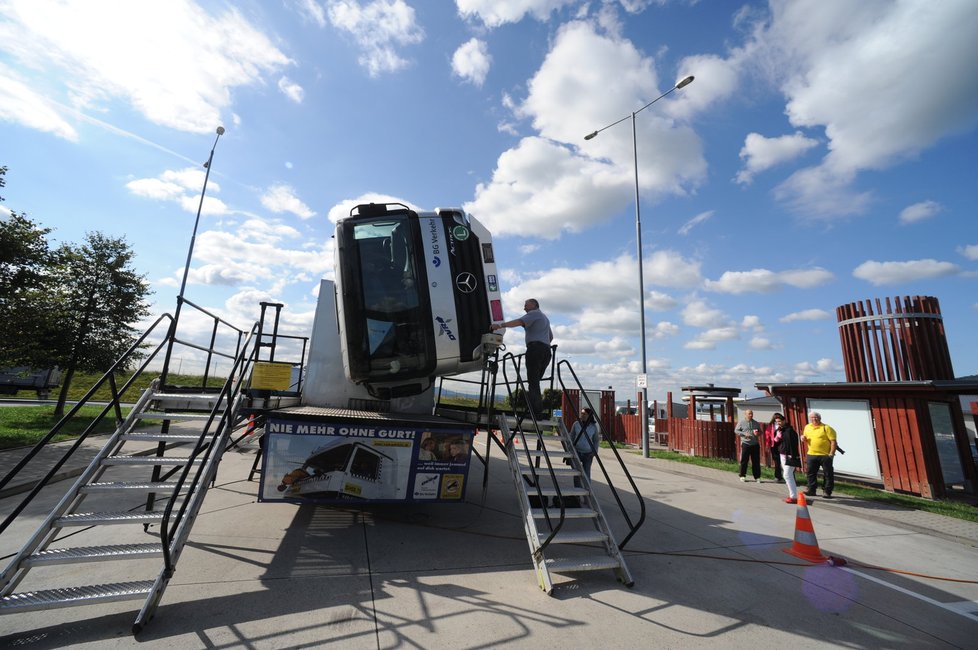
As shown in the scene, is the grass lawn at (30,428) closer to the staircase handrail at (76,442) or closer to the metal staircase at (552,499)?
the staircase handrail at (76,442)

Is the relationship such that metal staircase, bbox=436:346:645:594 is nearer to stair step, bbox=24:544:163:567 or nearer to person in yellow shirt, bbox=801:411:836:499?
stair step, bbox=24:544:163:567

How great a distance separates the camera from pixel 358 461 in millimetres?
4312

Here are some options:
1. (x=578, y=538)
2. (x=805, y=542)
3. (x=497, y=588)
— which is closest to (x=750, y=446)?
(x=805, y=542)

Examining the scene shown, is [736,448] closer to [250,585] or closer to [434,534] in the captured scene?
[434,534]

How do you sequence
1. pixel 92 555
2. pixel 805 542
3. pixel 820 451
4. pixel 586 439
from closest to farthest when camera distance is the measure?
1. pixel 92 555
2. pixel 805 542
3. pixel 586 439
4. pixel 820 451

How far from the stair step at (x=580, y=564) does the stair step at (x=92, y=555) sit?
124 inches

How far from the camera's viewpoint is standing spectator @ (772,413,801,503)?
305 inches

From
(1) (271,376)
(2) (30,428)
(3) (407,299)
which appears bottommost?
(2) (30,428)

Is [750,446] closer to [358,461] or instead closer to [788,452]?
[788,452]

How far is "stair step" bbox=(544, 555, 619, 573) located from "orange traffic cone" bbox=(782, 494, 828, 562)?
2.59 m

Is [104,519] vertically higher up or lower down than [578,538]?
higher up

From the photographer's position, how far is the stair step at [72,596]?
8.84ft

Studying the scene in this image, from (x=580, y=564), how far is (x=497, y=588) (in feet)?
2.58

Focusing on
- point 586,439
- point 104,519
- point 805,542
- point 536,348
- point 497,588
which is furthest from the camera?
point 586,439
